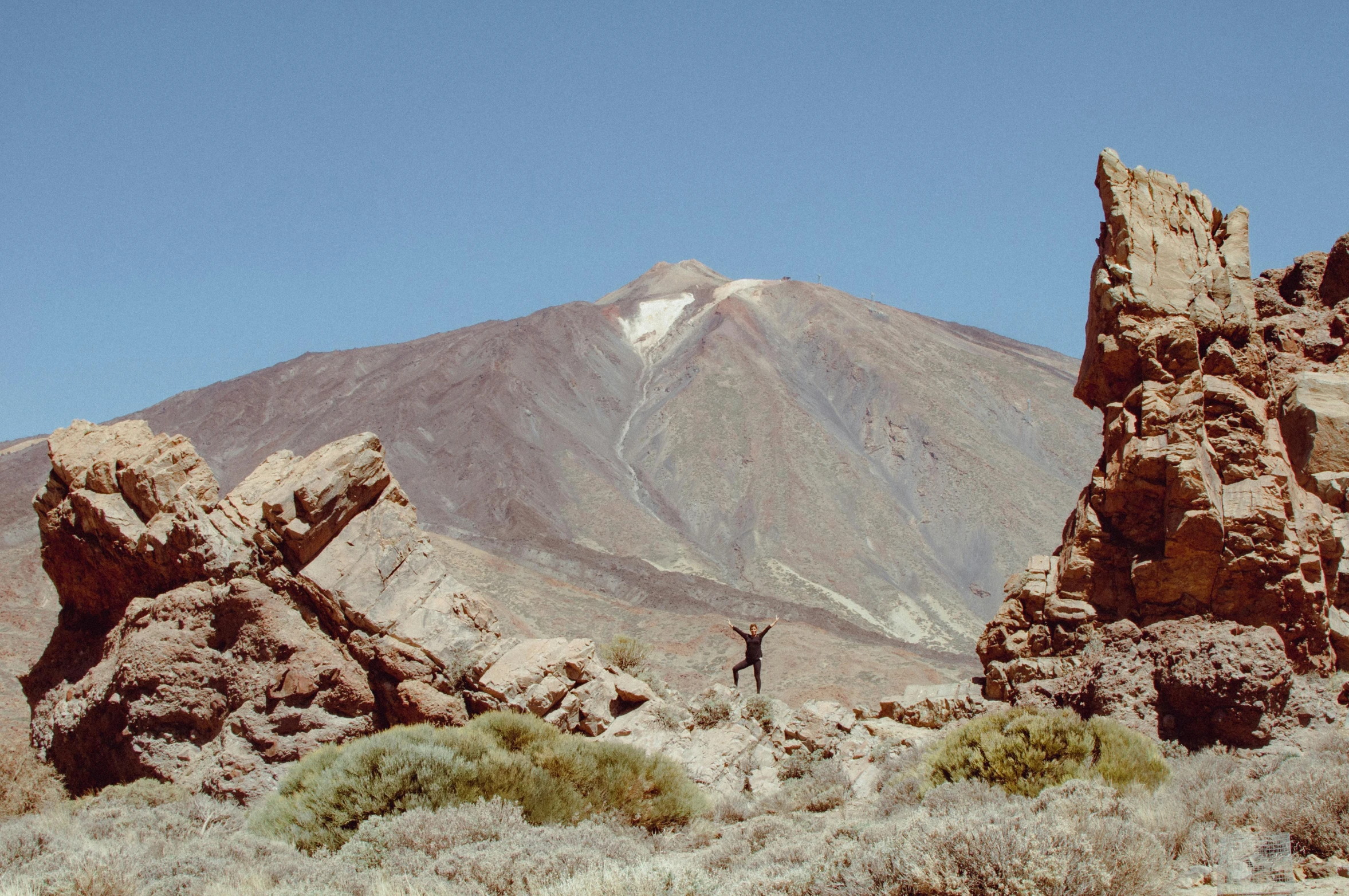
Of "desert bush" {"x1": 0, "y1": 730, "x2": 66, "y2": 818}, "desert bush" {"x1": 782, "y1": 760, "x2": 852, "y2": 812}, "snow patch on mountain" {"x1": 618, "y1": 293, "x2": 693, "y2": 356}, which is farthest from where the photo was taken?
"snow patch on mountain" {"x1": 618, "y1": 293, "x2": 693, "y2": 356}

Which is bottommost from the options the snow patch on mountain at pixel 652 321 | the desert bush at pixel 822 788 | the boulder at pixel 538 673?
the desert bush at pixel 822 788

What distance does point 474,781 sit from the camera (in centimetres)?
848

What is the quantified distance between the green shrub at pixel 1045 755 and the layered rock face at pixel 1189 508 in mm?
1469

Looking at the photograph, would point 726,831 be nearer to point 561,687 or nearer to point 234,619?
point 561,687

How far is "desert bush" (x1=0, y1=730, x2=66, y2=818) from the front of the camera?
11320 mm

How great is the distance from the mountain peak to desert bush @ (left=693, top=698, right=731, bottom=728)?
403 ft

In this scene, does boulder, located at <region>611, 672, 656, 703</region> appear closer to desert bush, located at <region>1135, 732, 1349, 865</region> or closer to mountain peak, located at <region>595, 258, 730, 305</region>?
desert bush, located at <region>1135, 732, 1349, 865</region>

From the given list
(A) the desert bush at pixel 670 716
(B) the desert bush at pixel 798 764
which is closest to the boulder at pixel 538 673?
(A) the desert bush at pixel 670 716

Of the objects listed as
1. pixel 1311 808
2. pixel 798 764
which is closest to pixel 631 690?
pixel 798 764

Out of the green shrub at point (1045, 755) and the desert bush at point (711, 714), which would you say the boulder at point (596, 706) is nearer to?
the desert bush at point (711, 714)

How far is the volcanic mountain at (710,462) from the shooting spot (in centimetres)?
4978

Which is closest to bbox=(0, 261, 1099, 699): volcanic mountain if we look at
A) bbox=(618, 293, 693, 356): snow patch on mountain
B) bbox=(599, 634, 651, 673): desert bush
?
bbox=(618, 293, 693, 356): snow patch on mountain

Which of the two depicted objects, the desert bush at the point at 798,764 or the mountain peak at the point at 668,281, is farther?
the mountain peak at the point at 668,281

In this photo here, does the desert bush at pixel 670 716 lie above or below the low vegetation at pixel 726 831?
below
